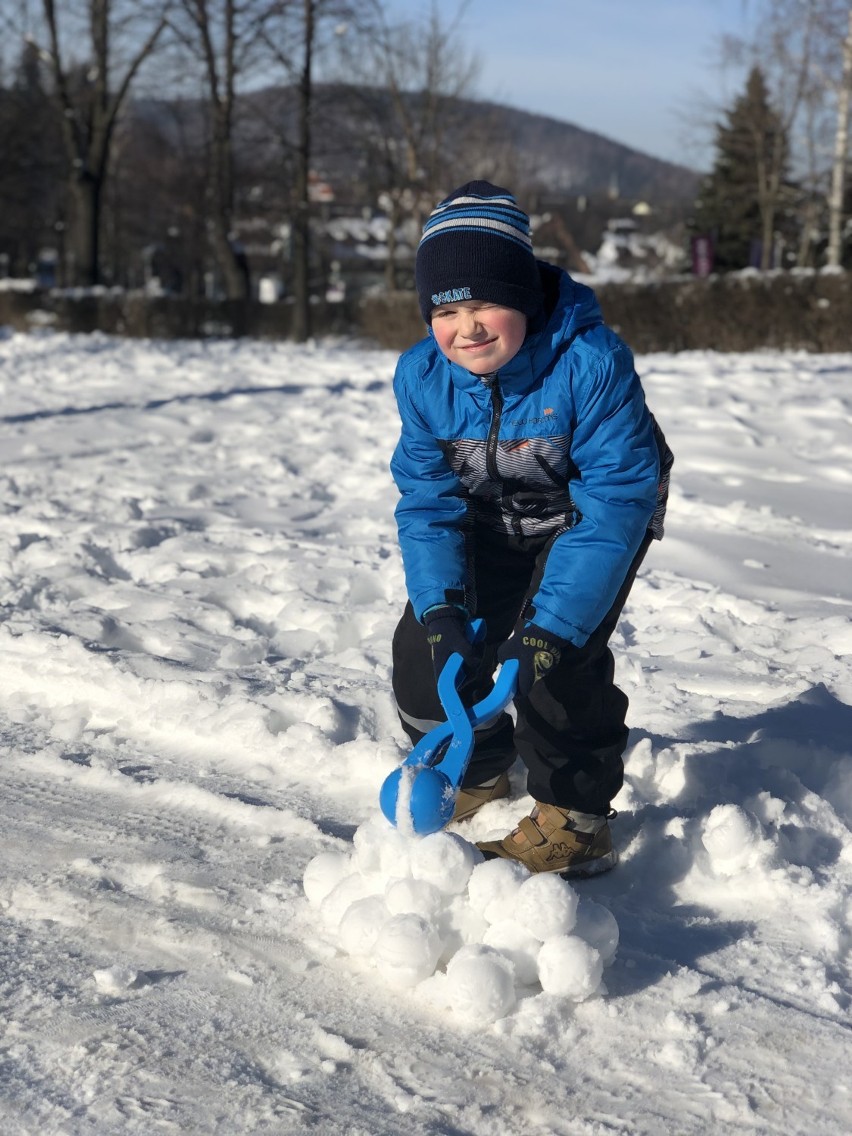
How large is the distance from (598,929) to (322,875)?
A: 0.48 m

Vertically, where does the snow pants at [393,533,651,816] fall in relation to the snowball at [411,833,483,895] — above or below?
above

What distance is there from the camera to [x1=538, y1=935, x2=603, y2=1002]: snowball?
5.92 feet

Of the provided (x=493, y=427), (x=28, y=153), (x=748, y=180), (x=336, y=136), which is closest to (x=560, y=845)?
(x=493, y=427)

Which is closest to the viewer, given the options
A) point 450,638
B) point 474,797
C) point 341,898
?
point 341,898

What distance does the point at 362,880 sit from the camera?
6.58 ft

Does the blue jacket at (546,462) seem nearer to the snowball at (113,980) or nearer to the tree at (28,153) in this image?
the snowball at (113,980)

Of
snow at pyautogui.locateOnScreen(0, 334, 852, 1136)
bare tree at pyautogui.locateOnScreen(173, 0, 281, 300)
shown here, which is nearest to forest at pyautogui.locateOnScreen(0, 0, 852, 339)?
bare tree at pyautogui.locateOnScreen(173, 0, 281, 300)

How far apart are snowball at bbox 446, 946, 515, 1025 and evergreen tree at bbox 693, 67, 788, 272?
20.4 meters

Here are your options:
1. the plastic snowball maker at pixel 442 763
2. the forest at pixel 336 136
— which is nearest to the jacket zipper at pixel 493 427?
the plastic snowball maker at pixel 442 763

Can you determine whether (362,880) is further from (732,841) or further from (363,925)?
(732,841)

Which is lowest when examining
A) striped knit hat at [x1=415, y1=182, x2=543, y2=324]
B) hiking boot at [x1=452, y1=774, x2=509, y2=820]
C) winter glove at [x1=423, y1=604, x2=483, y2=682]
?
hiking boot at [x1=452, y1=774, x2=509, y2=820]

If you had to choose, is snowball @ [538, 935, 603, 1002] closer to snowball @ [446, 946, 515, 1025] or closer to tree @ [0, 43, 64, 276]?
→ snowball @ [446, 946, 515, 1025]

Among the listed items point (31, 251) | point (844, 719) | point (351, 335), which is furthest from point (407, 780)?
point (31, 251)

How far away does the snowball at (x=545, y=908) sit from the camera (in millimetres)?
1838
